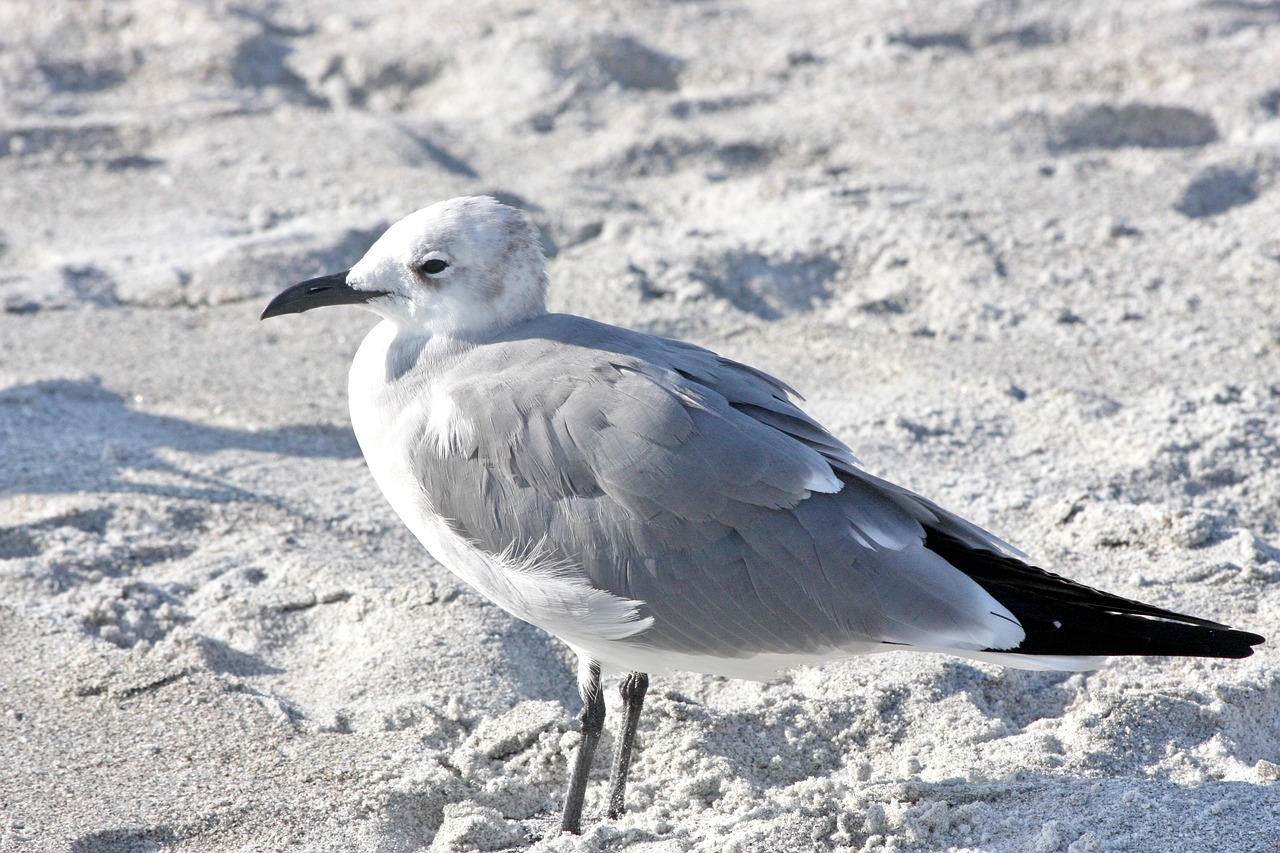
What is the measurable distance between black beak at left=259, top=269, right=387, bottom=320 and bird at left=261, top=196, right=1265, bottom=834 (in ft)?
0.94

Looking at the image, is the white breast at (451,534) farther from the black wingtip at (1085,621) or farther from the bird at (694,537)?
the black wingtip at (1085,621)

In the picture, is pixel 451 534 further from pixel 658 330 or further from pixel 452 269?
pixel 658 330

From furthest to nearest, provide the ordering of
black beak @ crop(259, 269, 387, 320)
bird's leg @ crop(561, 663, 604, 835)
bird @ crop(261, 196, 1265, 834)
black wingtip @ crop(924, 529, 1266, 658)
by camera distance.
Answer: black beak @ crop(259, 269, 387, 320), bird's leg @ crop(561, 663, 604, 835), bird @ crop(261, 196, 1265, 834), black wingtip @ crop(924, 529, 1266, 658)

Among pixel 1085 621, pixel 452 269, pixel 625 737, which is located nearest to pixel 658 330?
pixel 452 269

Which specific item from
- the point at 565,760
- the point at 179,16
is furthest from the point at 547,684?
the point at 179,16

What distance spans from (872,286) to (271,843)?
10.7 feet

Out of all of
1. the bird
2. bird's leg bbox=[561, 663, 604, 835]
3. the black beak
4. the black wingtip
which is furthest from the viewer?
the black beak

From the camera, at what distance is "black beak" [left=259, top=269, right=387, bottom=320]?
2.91 m

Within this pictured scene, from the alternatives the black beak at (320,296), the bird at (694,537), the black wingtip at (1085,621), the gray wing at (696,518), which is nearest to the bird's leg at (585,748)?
the bird at (694,537)

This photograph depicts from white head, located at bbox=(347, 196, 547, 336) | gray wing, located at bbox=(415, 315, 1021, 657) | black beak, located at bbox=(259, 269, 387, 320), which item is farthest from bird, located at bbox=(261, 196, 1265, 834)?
black beak, located at bbox=(259, 269, 387, 320)

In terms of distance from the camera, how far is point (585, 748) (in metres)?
2.82

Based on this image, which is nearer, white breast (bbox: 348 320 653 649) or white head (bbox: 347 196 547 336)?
white breast (bbox: 348 320 653 649)

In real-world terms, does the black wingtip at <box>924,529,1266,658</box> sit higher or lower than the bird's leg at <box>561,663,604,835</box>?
higher

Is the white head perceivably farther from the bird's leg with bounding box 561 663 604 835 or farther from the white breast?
the bird's leg with bounding box 561 663 604 835
